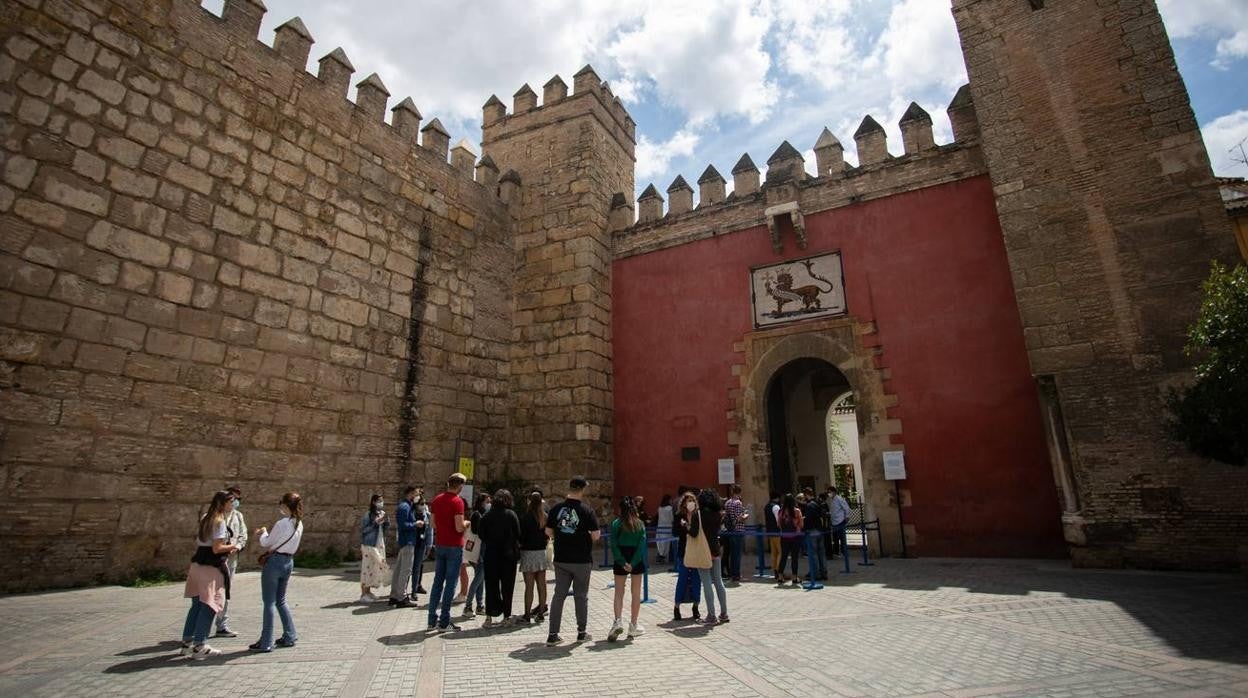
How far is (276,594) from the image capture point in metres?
4.38

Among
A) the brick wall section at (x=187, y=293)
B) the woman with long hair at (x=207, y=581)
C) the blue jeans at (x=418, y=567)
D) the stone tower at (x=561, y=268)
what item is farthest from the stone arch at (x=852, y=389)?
the woman with long hair at (x=207, y=581)

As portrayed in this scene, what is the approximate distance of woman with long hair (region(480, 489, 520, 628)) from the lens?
538 cm

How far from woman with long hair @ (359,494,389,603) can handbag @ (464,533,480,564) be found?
2.71ft

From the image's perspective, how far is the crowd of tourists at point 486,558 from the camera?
4.34 meters

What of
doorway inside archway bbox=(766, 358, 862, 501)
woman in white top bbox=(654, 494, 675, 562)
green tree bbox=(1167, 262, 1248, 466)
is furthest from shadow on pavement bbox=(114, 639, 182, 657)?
green tree bbox=(1167, 262, 1248, 466)

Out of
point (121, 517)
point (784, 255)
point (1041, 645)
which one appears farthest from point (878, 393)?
point (121, 517)

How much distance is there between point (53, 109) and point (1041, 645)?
10.7 meters

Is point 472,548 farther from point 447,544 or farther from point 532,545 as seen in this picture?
point 532,545

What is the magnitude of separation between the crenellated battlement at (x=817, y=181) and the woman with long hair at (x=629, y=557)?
25.9 feet

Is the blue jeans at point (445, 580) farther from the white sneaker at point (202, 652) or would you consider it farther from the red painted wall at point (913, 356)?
the red painted wall at point (913, 356)

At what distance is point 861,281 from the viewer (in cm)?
1055

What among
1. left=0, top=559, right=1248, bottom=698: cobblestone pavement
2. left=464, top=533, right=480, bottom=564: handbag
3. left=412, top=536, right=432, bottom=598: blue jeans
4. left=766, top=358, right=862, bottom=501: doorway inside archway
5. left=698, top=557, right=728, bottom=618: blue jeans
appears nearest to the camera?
left=0, top=559, right=1248, bottom=698: cobblestone pavement

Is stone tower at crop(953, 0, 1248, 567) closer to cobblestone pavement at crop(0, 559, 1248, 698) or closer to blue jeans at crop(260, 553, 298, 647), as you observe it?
cobblestone pavement at crop(0, 559, 1248, 698)

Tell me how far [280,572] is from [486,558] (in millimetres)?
1682
